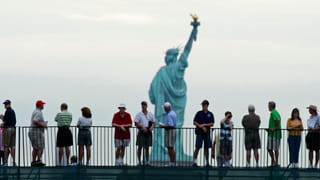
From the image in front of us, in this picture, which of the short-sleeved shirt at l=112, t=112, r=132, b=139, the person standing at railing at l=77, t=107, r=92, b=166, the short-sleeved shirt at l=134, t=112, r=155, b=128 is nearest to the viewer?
the short-sleeved shirt at l=112, t=112, r=132, b=139

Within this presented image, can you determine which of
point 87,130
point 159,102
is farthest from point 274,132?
point 159,102

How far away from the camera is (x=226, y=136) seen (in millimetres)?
67375

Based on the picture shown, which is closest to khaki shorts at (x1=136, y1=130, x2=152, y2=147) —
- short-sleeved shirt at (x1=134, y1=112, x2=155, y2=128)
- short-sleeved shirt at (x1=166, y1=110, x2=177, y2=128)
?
short-sleeved shirt at (x1=134, y1=112, x2=155, y2=128)

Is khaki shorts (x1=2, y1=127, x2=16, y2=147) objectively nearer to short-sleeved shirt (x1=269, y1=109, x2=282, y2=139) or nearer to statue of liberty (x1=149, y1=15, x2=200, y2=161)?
short-sleeved shirt (x1=269, y1=109, x2=282, y2=139)

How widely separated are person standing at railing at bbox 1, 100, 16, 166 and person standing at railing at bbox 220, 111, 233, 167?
7.44 m

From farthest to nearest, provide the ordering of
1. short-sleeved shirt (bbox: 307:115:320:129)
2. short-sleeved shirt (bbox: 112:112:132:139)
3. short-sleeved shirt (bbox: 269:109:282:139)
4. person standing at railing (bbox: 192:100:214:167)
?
short-sleeved shirt (bbox: 307:115:320:129)
person standing at railing (bbox: 192:100:214:167)
short-sleeved shirt (bbox: 269:109:282:139)
short-sleeved shirt (bbox: 112:112:132:139)

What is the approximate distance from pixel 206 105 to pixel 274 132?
8.52 feet

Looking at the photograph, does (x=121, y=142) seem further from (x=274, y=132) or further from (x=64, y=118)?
(x=274, y=132)

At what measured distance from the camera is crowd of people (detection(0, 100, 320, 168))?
67062 mm

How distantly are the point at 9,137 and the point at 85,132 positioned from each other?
2789 millimetres

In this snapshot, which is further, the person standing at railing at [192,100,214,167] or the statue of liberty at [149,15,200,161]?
the statue of liberty at [149,15,200,161]

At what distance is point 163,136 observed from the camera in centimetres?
7444

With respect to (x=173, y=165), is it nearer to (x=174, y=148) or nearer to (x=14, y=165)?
(x=174, y=148)

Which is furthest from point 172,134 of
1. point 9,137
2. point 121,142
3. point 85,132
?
point 9,137
